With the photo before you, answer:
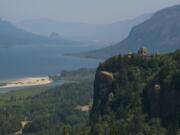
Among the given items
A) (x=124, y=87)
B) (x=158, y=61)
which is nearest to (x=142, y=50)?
(x=158, y=61)

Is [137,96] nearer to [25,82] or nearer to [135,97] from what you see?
[135,97]

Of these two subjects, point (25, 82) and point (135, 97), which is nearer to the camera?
point (135, 97)

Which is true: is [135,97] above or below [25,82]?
above

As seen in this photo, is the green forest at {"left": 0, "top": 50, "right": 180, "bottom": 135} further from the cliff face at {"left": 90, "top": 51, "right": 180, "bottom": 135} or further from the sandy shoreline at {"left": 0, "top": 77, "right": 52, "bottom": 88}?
the sandy shoreline at {"left": 0, "top": 77, "right": 52, "bottom": 88}

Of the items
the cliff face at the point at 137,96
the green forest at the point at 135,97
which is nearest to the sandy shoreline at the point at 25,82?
the green forest at the point at 135,97

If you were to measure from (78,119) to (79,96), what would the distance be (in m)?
34.6

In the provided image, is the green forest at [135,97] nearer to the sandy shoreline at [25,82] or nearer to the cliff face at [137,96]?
the cliff face at [137,96]

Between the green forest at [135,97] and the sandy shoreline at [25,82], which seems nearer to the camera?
the green forest at [135,97]

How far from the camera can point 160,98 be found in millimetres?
47312

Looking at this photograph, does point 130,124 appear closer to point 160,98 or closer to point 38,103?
point 160,98

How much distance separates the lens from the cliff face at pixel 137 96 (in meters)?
45.8

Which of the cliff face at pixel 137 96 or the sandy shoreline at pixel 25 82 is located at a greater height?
the cliff face at pixel 137 96

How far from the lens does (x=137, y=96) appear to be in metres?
50.5

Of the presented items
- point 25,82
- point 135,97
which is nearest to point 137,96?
point 135,97
